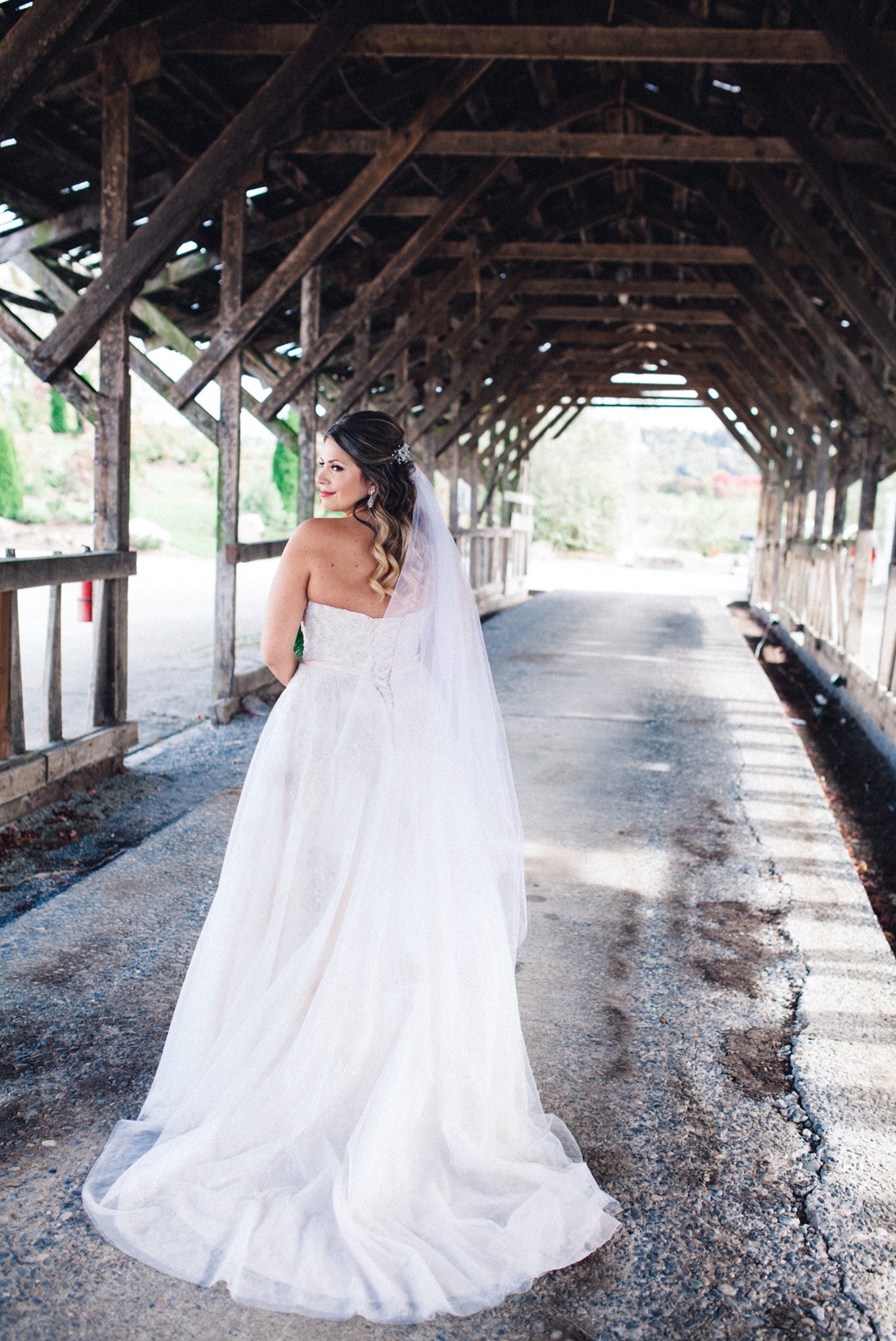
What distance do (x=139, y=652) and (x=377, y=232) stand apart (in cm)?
433

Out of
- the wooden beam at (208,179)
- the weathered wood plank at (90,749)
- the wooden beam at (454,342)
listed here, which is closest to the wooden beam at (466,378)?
the wooden beam at (454,342)

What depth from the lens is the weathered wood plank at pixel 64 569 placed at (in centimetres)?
418

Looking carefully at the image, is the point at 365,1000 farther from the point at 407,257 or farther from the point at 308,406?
the point at 407,257

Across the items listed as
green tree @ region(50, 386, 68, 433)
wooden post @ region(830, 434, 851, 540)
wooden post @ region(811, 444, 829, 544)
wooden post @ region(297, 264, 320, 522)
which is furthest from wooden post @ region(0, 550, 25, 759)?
green tree @ region(50, 386, 68, 433)

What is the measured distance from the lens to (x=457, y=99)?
19.9 feet

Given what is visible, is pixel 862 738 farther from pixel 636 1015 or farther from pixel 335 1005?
pixel 335 1005

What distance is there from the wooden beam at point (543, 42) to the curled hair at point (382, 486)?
3782 millimetres

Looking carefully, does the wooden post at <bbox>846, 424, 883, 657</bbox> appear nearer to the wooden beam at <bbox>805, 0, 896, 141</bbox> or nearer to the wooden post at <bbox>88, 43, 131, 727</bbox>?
the wooden beam at <bbox>805, 0, 896, 141</bbox>

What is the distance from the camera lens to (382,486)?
2480 millimetres

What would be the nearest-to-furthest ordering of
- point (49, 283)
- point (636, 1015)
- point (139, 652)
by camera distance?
point (636, 1015) → point (49, 283) → point (139, 652)

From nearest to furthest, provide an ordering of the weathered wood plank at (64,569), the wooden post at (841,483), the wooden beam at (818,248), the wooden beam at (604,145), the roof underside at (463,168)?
the weathered wood plank at (64,569)
the roof underside at (463,168)
the wooden beam at (604,145)
the wooden beam at (818,248)
the wooden post at (841,483)

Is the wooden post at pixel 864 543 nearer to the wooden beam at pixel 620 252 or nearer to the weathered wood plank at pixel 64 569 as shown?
the wooden beam at pixel 620 252

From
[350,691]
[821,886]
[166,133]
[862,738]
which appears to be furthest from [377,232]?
[350,691]

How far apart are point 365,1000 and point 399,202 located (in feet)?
24.2
